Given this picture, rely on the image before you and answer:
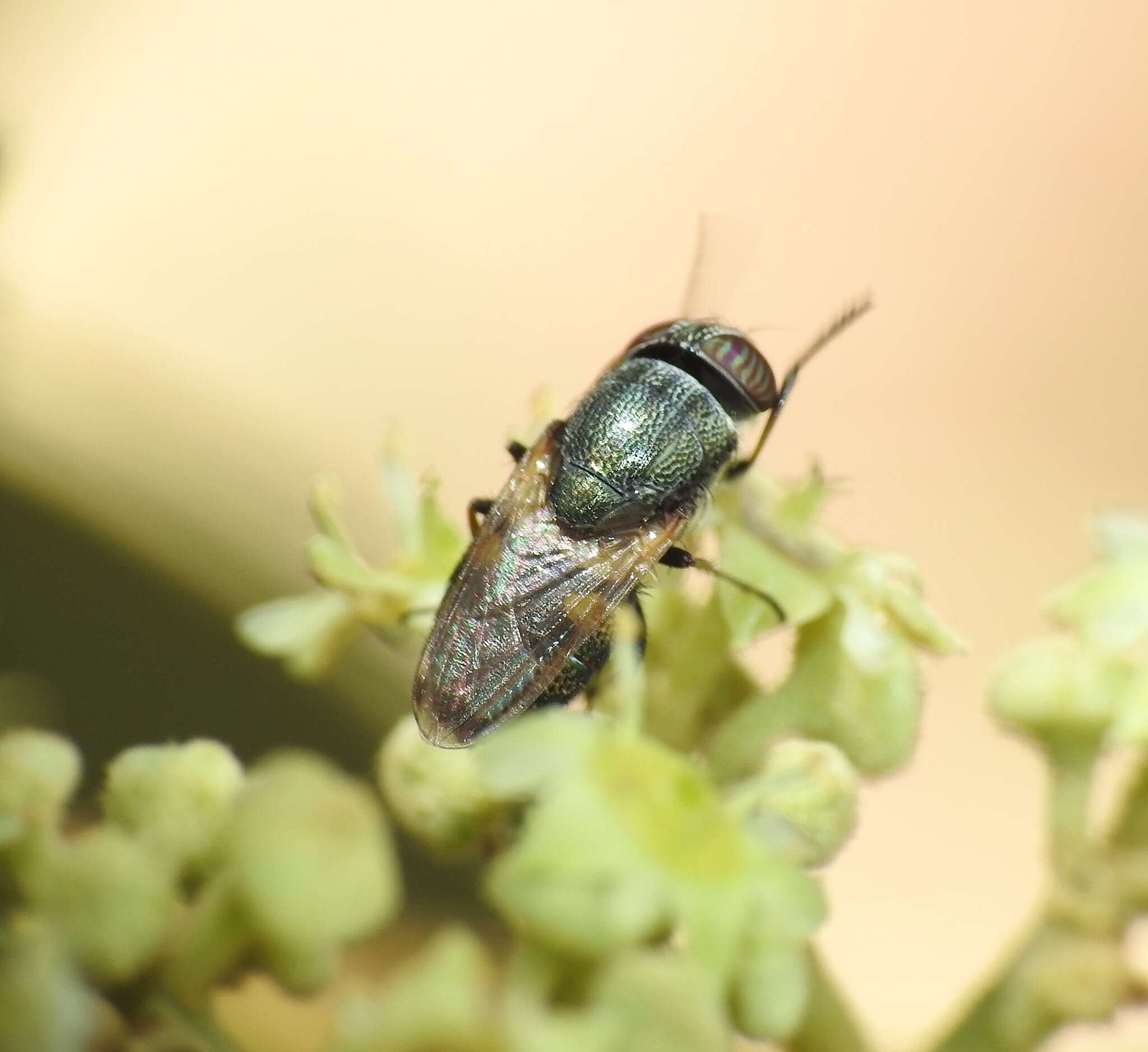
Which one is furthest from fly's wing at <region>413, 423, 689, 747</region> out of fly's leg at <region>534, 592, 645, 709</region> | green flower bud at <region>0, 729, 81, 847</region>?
green flower bud at <region>0, 729, 81, 847</region>

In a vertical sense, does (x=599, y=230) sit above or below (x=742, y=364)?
below

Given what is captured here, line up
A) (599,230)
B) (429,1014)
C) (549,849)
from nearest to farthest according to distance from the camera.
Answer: (429,1014) < (549,849) < (599,230)

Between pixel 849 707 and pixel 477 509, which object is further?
pixel 477 509

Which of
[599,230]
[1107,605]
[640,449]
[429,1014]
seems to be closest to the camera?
[429,1014]

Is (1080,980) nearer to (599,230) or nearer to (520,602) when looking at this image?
(520,602)

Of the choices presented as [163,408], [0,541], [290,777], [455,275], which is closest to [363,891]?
[290,777]

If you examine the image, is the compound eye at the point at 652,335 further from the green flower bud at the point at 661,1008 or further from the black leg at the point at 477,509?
the green flower bud at the point at 661,1008

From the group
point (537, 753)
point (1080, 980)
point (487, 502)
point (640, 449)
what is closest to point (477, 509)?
point (487, 502)
